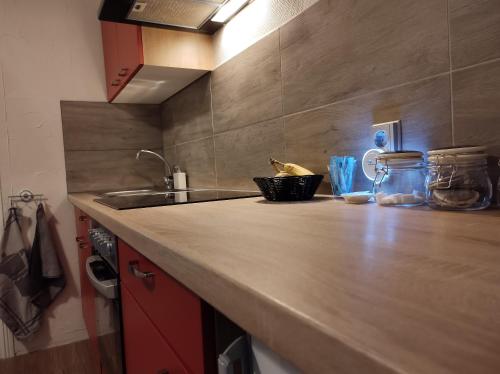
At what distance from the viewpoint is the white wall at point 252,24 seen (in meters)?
1.25

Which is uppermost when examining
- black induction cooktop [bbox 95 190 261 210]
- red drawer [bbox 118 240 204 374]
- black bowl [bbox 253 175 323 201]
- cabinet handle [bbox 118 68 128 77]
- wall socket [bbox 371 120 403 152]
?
cabinet handle [bbox 118 68 128 77]

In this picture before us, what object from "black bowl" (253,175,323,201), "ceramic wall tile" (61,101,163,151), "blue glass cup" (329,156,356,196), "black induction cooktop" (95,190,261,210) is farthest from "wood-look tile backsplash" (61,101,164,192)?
"blue glass cup" (329,156,356,196)

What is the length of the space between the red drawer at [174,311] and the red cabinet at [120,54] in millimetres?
1169

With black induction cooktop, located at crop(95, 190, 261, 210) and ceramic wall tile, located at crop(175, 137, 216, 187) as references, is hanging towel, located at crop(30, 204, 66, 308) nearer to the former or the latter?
ceramic wall tile, located at crop(175, 137, 216, 187)

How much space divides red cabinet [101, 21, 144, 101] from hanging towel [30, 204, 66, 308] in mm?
869

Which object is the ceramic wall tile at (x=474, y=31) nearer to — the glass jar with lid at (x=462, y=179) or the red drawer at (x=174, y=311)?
the glass jar with lid at (x=462, y=179)

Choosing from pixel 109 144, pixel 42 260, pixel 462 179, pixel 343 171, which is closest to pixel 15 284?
pixel 42 260

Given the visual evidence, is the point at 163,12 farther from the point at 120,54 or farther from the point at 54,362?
the point at 54,362

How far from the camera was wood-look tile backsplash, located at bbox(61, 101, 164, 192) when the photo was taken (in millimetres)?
2375

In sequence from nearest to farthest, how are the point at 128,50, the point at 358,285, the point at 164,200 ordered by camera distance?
1. the point at 358,285
2. the point at 164,200
3. the point at 128,50

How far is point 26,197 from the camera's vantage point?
2266 mm

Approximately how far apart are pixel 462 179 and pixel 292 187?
42 cm

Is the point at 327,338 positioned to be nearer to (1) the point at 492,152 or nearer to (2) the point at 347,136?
(1) the point at 492,152

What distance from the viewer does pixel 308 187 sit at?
3.39 ft
